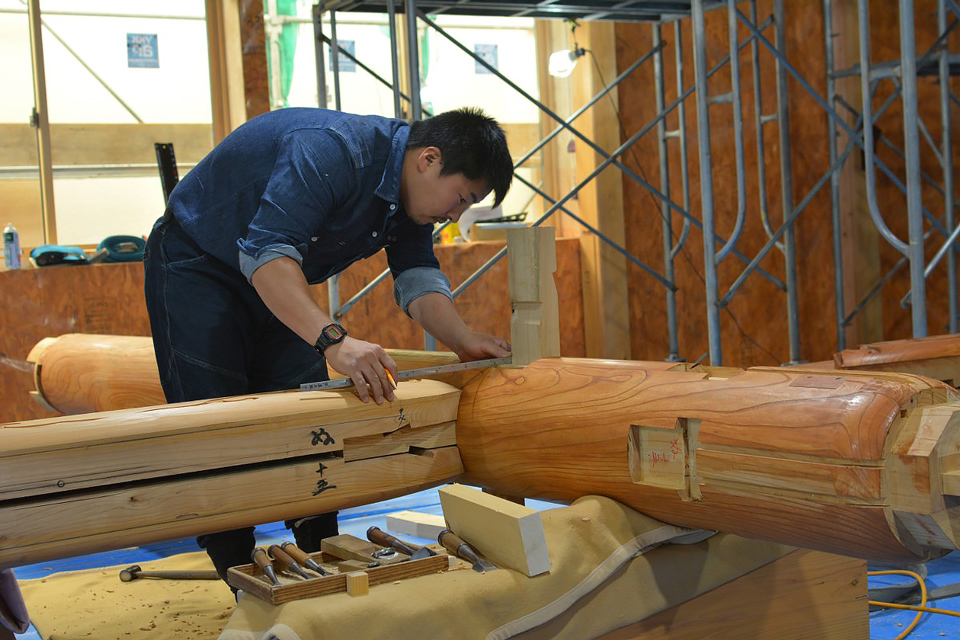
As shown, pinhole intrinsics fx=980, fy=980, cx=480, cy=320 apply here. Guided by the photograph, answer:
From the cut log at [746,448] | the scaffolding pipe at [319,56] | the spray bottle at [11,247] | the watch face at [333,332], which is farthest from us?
the spray bottle at [11,247]

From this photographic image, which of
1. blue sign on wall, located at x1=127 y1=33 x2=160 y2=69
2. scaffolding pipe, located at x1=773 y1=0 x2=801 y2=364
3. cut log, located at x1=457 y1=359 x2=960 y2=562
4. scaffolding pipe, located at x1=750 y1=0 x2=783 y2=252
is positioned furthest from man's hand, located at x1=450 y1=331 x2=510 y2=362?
blue sign on wall, located at x1=127 y1=33 x2=160 y2=69

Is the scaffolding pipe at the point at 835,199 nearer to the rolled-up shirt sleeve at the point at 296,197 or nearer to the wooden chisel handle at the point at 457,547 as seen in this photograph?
the rolled-up shirt sleeve at the point at 296,197

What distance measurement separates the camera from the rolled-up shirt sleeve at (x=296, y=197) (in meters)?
1.97

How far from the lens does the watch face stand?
1.90 metres

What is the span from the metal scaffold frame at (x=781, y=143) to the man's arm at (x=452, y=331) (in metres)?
1.60

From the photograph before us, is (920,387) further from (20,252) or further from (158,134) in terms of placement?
(158,134)

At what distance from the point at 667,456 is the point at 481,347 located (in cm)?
66

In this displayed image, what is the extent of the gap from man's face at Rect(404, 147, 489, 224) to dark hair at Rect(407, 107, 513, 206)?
0.6 inches

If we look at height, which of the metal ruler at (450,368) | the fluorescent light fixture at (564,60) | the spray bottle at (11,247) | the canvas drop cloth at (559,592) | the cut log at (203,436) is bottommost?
the canvas drop cloth at (559,592)

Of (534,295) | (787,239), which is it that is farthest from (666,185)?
(534,295)

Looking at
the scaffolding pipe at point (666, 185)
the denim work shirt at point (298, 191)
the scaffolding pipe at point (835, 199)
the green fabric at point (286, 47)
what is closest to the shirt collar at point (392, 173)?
the denim work shirt at point (298, 191)

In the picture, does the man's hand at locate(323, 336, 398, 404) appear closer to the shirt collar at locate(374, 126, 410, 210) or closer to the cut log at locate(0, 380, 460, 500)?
the cut log at locate(0, 380, 460, 500)

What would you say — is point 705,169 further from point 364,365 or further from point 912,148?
point 364,365

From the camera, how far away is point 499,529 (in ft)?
5.31
